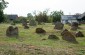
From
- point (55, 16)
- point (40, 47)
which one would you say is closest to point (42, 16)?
point (55, 16)

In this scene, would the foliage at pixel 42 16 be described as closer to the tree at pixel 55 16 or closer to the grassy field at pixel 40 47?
the tree at pixel 55 16

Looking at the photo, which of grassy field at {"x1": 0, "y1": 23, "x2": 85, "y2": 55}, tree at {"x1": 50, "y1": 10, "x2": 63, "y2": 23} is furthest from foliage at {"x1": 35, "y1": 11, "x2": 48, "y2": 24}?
grassy field at {"x1": 0, "y1": 23, "x2": 85, "y2": 55}

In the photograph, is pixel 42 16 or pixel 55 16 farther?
pixel 55 16

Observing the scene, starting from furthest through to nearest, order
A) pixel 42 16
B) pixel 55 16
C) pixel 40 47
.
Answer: pixel 55 16
pixel 42 16
pixel 40 47

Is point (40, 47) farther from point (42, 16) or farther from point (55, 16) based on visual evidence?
point (55, 16)

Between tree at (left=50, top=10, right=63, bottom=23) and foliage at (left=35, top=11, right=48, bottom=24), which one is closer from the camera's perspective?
foliage at (left=35, top=11, right=48, bottom=24)

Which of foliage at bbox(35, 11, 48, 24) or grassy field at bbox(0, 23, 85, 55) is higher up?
grassy field at bbox(0, 23, 85, 55)

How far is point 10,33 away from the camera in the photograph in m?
28.9

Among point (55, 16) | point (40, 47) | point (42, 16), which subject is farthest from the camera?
point (55, 16)

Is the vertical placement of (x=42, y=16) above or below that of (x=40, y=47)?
below

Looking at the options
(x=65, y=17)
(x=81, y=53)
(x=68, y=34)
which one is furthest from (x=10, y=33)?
(x=65, y=17)

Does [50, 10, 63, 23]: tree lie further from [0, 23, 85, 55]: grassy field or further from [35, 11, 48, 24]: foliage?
[0, 23, 85, 55]: grassy field

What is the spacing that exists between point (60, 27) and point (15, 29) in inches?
581

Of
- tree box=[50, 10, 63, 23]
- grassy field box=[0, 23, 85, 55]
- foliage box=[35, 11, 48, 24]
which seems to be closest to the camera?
grassy field box=[0, 23, 85, 55]
